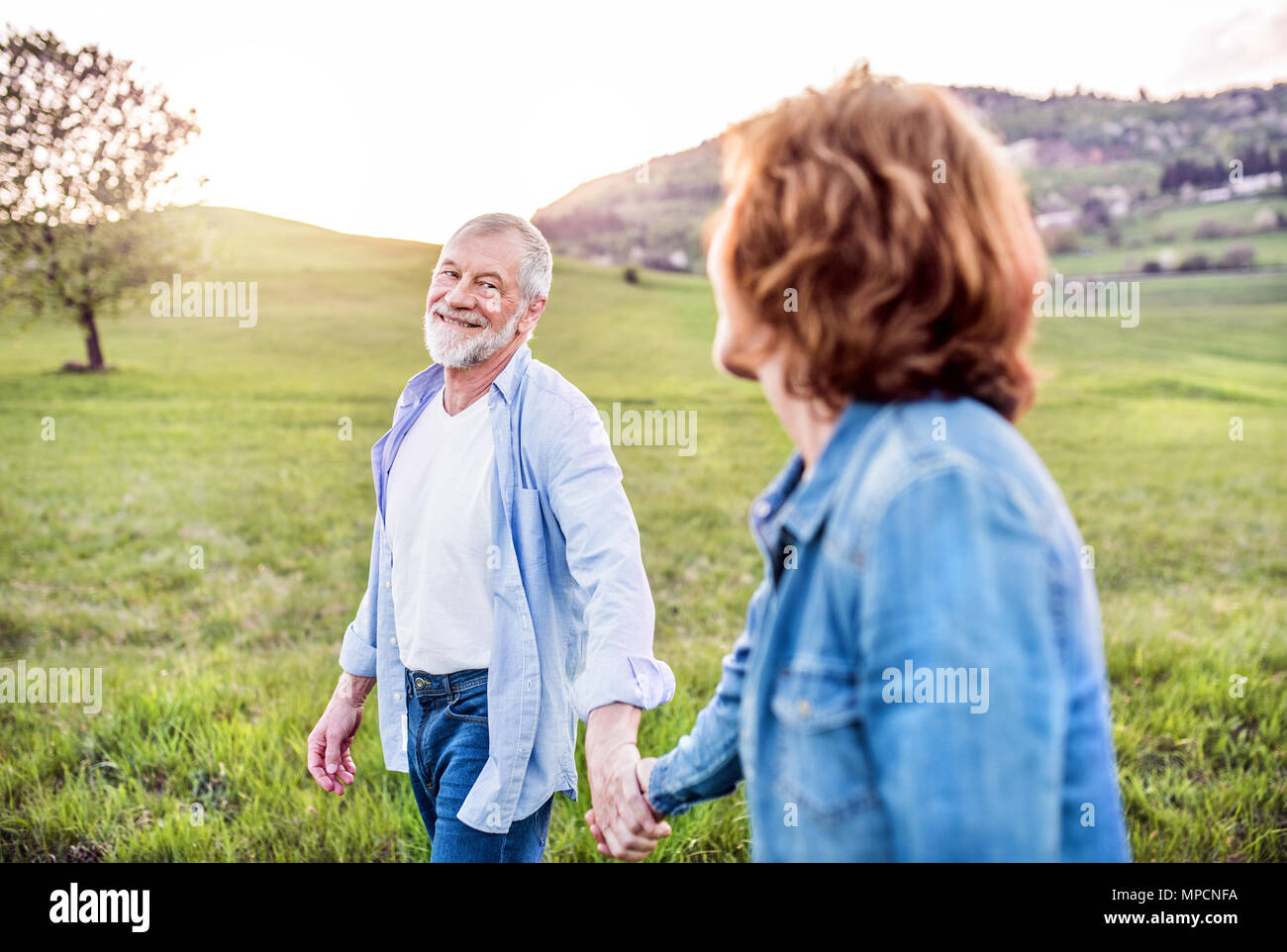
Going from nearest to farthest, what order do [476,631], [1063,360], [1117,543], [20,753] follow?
[476,631] < [20,753] < [1117,543] < [1063,360]

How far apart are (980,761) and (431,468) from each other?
6.29ft

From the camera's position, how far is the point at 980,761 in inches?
48.3

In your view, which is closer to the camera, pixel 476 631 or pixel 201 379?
pixel 476 631

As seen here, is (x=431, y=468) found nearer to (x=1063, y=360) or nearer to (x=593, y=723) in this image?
(x=593, y=723)

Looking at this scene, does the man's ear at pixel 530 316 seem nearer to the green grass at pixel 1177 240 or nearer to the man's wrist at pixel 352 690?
the man's wrist at pixel 352 690

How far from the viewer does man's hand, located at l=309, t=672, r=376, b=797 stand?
291 cm

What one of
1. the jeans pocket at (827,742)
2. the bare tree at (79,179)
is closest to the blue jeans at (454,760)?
the jeans pocket at (827,742)

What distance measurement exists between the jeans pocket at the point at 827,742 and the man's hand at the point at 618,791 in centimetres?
79

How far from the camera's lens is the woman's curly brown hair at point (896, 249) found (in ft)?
4.68

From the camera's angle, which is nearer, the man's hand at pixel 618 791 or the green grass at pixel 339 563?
the man's hand at pixel 618 791

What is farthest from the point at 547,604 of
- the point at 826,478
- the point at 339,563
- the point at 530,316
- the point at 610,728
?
the point at 339,563

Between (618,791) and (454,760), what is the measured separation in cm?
58

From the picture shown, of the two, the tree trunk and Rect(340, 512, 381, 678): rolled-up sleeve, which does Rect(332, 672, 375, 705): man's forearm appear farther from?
the tree trunk
